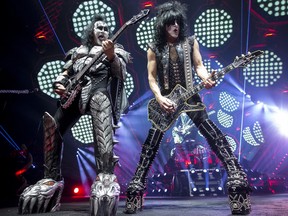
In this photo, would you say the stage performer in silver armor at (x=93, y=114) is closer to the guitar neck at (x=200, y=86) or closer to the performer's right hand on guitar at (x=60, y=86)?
the performer's right hand on guitar at (x=60, y=86)

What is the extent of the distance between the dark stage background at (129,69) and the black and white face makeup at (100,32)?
3055 mm

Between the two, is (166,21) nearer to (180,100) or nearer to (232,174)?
(180,100)

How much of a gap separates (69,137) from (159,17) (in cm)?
552

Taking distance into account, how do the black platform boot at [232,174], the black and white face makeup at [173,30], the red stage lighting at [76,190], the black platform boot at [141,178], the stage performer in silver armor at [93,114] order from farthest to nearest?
the red stage lighting at [76,190] → the black and white face makeup at [173,30] → the black platform boot at [141,178] → the stage performer in silver armor at [93,114] → the black platform boot at [232,174]

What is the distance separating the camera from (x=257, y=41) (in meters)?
5.89

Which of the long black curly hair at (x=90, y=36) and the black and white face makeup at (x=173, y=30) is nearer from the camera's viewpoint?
the black and white face makeup at (x=173, y=30)

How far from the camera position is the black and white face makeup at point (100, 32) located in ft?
9.34

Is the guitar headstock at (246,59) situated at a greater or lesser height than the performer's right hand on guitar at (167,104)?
greater

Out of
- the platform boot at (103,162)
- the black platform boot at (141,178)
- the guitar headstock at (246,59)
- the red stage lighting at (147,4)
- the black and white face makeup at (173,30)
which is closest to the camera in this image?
the platform boot at (103,162)

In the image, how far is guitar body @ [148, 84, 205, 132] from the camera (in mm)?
2535

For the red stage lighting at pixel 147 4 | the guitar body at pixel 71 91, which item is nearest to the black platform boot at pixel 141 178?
the guitar body at pixel 71 91

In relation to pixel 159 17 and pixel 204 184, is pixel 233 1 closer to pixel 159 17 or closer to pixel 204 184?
pixel 159 17

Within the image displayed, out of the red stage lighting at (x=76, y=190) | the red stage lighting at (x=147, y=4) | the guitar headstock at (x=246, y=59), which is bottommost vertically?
the red stage lighting at (x=76, y=190)

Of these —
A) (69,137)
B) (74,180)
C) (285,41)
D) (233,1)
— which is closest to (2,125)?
(69,137)
